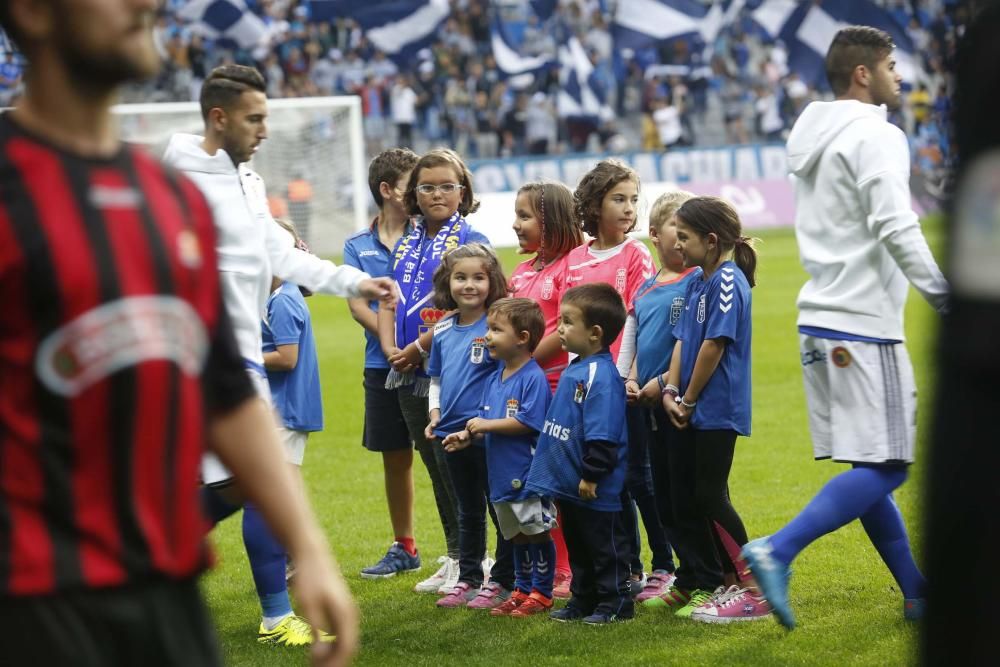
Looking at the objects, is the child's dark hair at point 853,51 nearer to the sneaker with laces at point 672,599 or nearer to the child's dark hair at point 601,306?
the child's dark hair at point 601,306

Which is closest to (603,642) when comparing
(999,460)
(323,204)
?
(999,460)

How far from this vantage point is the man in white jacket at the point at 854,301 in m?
5.09

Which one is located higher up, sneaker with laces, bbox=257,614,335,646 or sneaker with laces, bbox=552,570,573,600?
sneaker with laces, bbox=257,614,335,646

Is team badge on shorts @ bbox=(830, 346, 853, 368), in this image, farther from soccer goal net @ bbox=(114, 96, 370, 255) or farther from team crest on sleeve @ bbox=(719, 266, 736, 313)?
soccer goal net @ bbox=(114, 96, 370, 255)

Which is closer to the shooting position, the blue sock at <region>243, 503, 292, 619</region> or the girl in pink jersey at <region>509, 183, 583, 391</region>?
the blue sock at <region>243, 503, 292, 619</region>

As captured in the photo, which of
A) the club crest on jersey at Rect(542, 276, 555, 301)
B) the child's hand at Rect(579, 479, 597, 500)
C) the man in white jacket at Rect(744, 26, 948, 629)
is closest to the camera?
the man in white jacket at Rect(744, 26, 948, 629)

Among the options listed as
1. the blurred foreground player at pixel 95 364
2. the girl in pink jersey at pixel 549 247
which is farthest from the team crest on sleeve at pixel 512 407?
the blurred foreground player at pixel 95 364

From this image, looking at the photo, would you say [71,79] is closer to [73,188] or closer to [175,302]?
[73,188]

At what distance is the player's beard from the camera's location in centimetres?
214

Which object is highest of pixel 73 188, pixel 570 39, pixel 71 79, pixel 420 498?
pixel 570 39

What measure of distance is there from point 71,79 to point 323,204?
20486 millimetres

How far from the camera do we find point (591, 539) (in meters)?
5.81

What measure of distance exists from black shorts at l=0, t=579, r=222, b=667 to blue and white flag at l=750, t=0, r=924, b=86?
116ft

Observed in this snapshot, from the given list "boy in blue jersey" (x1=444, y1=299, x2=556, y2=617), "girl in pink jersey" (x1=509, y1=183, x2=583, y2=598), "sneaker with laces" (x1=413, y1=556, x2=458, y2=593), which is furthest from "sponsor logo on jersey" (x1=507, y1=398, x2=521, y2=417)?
"sneaker with laces" (x1=413, y1=556, x2=458, y2=593)
